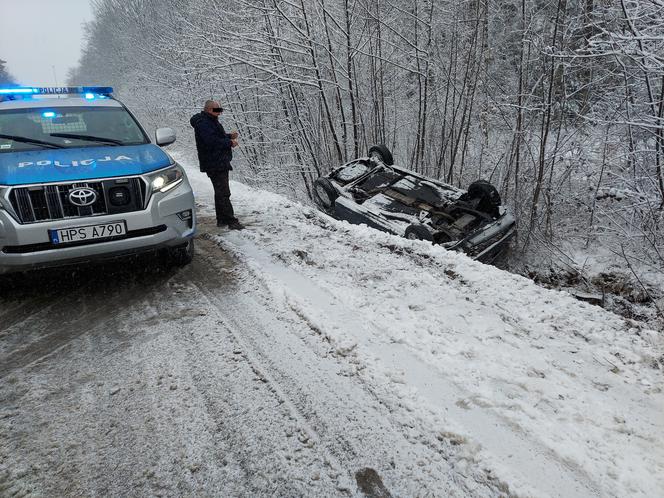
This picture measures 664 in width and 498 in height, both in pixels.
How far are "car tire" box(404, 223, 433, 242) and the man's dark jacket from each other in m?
2.73

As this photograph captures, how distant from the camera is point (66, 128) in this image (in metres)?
4.30

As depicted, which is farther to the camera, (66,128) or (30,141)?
(66,128)

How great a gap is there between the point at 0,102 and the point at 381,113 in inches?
365

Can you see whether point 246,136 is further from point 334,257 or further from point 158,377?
point 158,377

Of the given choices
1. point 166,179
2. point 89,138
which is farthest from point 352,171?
point 89,138

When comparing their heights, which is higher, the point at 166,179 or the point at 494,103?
the point at 494,103

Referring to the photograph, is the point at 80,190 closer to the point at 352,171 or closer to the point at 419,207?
the point at 419,207

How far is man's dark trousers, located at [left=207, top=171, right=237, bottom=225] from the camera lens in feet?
19.3

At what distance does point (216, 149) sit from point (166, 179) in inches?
75.0

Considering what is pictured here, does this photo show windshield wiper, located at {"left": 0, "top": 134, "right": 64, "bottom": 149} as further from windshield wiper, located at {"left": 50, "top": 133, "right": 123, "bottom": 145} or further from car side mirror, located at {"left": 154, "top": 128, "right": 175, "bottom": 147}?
car side mirror, located at {"left": 154, "top": 128, "right": 175, "bottom": 147}

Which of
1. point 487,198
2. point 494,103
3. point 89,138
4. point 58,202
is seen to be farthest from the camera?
point 494,103

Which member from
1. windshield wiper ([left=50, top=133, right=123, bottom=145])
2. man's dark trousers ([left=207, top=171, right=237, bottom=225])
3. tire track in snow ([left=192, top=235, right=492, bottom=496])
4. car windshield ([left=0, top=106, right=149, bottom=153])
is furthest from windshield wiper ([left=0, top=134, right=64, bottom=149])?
tire track in snow ([left=192, top=235, right=492, bottom=496])

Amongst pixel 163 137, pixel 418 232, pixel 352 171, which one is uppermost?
pixel 163 137

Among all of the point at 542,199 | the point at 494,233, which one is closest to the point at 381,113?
the point at 542,199
